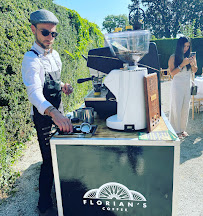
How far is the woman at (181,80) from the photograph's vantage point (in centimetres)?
342

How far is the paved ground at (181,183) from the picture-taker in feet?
7.48

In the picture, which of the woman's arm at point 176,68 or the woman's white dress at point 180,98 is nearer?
the woman's arm at point 176,68

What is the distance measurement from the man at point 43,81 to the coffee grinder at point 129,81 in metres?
0.43

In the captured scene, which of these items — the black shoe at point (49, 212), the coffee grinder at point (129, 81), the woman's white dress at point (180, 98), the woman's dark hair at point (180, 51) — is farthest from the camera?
the woman's white dress at point (180, 98)

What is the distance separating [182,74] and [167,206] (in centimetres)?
252

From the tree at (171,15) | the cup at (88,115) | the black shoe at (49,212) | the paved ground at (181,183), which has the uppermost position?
the tree at (171,15)

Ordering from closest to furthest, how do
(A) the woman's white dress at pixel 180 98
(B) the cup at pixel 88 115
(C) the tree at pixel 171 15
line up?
1. (B) the cup at pixel 88 115
2. (A) the woman's white dress at pixel 180 98
3. (C) the tree at pixel 171 15

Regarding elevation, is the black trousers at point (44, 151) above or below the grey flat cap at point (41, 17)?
below

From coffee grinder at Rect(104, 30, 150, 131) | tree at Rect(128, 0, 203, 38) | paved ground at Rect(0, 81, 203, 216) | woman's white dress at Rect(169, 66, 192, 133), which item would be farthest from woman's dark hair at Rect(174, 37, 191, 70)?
tree at Rect(128, 0, 203, 38)

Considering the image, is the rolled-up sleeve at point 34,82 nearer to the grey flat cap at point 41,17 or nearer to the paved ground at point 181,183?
the grey flat cap at point 41,17

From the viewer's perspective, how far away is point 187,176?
2.78m

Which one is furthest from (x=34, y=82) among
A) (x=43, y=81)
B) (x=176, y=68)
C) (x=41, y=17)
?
(x=176, y=68)

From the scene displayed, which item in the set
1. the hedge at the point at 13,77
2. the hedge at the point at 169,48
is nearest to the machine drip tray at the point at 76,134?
the hedge at the point at 13,77

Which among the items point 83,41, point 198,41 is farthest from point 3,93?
point 198,41
